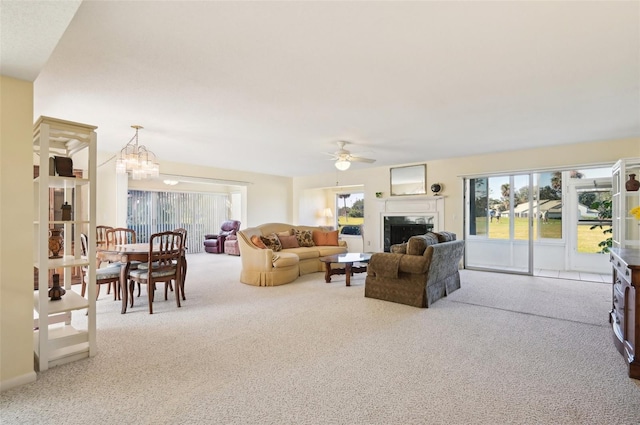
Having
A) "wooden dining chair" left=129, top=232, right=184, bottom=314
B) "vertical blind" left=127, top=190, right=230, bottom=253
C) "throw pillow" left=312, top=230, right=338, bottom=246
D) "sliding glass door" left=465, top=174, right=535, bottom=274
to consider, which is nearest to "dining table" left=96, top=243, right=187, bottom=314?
"wooden dining chair" left=129, top=232, right=184, bottom=314

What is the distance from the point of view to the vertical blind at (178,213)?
8.98 m

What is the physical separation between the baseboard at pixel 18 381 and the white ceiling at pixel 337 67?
202 centimetres

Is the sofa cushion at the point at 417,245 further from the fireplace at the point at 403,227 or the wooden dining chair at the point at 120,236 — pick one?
the wooden dining chair at the point at 120,236

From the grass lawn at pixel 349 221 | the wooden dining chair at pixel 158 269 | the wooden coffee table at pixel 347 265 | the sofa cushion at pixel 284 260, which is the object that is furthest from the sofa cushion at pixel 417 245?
the grass lawn at pixel 349 221

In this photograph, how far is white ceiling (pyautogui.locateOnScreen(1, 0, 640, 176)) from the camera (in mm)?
1933

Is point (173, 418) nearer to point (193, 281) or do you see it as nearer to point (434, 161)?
point (193, 281)

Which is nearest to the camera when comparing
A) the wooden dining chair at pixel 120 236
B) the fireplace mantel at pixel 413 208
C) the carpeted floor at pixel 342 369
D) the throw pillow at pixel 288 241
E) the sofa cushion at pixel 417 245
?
the carpeted floor at pixel 342 369

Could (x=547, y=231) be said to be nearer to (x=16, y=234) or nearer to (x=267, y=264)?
(x=267, y=264)

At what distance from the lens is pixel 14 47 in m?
1.82

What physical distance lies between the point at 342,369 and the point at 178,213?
8.75 meters

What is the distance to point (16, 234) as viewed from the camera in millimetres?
2164

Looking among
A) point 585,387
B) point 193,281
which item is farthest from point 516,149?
point 193,281

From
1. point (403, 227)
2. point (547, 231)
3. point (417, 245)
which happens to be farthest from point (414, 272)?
point (547, 231)

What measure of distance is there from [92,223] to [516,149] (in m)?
6.53
